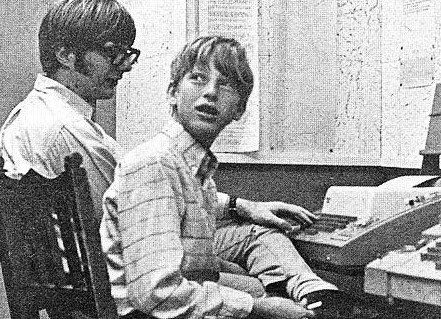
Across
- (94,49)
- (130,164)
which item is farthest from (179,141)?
(94,49)

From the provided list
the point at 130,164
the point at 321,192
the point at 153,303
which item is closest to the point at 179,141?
the point at 130,164

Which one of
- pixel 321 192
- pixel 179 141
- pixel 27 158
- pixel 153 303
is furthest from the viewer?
pixel 321 192

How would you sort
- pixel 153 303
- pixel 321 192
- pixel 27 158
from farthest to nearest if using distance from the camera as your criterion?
1. pixel 321 192
2. pixel 27 158
3. pixel 153 303

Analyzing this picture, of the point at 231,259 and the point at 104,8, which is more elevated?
the point at 104,8

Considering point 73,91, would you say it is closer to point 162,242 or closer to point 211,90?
point 211,90

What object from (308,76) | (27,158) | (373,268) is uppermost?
(308,76)

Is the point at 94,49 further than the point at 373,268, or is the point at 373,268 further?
the point at 94,49

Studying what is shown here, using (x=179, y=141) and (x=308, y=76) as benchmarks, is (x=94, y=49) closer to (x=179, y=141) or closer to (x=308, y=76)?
(x=179, y=141)

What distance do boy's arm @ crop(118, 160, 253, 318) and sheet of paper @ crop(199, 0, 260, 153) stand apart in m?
1.24

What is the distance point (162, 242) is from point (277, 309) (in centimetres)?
27

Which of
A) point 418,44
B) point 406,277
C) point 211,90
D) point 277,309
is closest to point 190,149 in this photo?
point 211,90

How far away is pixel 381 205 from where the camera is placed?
5.07ft

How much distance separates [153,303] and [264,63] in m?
1.47

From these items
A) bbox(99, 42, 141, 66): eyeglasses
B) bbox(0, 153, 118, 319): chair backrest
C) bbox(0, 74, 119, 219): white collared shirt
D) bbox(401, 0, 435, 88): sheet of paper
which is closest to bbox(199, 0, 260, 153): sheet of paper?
bbox(401, 0, 435, 88): sheet of paper
